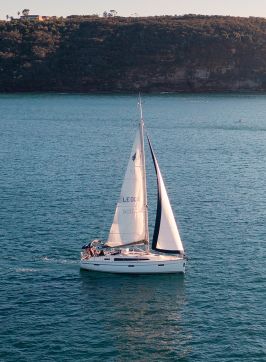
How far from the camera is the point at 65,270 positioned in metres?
64.4

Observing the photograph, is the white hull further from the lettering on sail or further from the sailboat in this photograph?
the lettering on sail

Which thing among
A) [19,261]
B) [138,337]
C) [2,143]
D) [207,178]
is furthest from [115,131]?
[138,337]

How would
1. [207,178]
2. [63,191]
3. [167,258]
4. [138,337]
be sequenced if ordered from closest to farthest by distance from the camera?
1. [138,337]
2. [167,258]
3. [63,191]
4. [207,178]

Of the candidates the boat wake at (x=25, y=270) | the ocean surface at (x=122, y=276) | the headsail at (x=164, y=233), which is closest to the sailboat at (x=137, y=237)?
the headsail at (x=164, y=233)

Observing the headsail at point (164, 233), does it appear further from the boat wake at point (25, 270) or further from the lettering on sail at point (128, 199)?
the boat wake at point (25, 270)

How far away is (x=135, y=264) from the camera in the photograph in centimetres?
6294

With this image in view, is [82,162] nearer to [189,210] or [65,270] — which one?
[189,210]

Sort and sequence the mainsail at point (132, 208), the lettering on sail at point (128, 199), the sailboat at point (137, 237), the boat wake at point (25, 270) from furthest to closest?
the boat wake at point (25, 270) → the lettering on sail at point (128, 199) → the sailboat at point (137, 237) → the mainsail at point (132, 208)

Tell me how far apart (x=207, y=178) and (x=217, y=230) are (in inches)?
1230

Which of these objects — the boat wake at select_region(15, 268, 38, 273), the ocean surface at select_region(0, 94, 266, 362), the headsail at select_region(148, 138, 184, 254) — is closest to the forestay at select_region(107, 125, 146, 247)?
the headsail at select_region(148, 138, 184, 254)

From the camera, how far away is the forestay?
205ft

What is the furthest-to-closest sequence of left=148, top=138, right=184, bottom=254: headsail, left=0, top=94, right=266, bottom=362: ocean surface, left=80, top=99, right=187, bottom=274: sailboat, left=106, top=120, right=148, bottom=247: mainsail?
left=148, top=138, right=184, bottom=254: headsail, left=80, top=99, right=187, bottom=274: sailboat, left=106, top=120, right=148, bottom=247: mainsail, left=0, top=94, right=266, bottom=362: ocean surface

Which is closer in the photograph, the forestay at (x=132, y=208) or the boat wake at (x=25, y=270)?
the forestay at (x=132, y=208)

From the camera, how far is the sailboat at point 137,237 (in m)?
62.9
